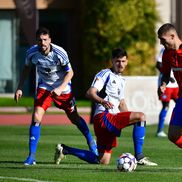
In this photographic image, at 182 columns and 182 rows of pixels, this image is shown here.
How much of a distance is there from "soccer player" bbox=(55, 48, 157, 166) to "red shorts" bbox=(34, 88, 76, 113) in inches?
40.0

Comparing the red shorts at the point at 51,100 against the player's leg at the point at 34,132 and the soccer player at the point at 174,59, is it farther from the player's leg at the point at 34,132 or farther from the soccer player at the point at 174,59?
the soccer player at the point at 174,59

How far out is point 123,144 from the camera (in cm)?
1831

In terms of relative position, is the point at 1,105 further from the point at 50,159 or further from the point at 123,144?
the point at 50,159

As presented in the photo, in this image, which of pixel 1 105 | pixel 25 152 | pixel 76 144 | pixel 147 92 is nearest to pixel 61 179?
pixel 25 152

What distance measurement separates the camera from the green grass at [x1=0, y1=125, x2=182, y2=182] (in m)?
12.0

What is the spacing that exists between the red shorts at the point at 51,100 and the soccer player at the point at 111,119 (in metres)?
1.02

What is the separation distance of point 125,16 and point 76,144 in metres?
20.1

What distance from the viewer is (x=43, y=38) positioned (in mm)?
14359

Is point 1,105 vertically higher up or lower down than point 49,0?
lower down

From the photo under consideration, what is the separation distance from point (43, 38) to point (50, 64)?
638 millimetres

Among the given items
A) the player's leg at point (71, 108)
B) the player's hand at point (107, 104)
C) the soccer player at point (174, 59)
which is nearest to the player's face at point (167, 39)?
the soccer player at point (174, 59)

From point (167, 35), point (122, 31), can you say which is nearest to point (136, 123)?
point (167, 35)

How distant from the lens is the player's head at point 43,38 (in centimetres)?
1430

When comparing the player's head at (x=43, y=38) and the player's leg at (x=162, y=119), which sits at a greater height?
the player's head at (x=43, y=38)
